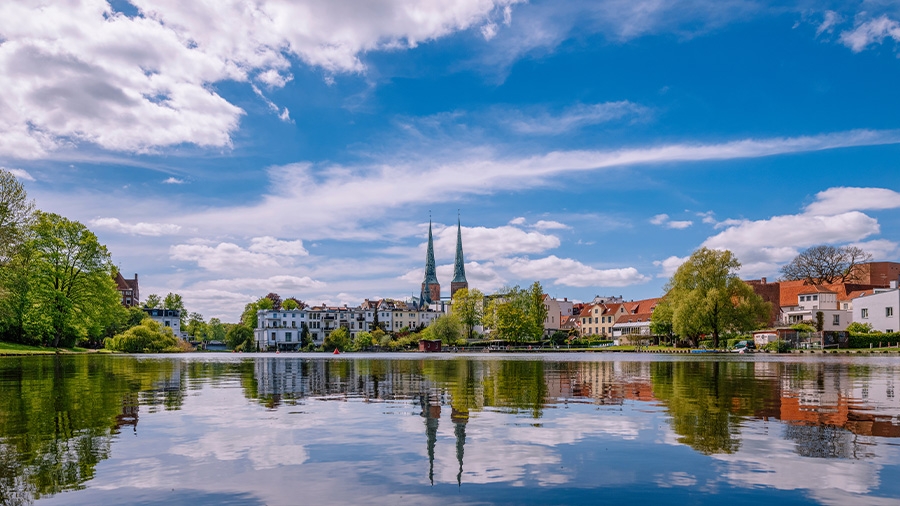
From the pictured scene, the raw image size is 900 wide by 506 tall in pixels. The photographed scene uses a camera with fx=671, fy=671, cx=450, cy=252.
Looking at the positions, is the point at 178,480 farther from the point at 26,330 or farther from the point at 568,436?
the point at 26,330

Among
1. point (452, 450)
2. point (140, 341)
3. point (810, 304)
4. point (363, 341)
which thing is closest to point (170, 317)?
point (363, 341)

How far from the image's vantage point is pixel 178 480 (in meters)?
8.34

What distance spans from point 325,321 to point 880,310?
405 ft

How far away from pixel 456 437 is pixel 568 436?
1.91 meters

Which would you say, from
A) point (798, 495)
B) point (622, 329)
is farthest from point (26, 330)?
point (622, 329)

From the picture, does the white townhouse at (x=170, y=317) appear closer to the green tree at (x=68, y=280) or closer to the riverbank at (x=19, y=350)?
the green tree at (x=68, y=280)

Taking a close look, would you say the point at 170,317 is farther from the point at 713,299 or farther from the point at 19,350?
the point at 713,299

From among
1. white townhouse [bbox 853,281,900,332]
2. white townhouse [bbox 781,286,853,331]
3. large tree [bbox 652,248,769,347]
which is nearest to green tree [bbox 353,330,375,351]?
large tree [bbox 652,248,769,347]

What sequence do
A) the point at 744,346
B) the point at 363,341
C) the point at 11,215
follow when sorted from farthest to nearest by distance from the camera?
1. the point at 363,341
2. the point at 744,346
3. the point at 11,215

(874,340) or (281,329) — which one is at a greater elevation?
(874,340)

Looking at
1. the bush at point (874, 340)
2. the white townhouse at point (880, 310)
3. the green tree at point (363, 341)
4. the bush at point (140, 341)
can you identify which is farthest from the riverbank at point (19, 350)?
the white townhouse at point (880, 310)

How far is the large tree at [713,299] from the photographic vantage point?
275 ft

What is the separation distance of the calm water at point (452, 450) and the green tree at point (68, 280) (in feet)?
218

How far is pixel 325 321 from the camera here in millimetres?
173625
